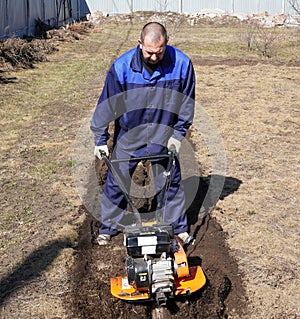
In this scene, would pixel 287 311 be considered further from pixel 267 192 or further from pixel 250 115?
pixel 250 115

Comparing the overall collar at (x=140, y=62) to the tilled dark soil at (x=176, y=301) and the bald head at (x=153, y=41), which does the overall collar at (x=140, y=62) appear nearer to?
the bald head at (x=153, y=41)

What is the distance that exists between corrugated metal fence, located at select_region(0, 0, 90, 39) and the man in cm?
1342

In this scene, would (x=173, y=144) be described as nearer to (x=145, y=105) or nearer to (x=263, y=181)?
(x=145, y=105)

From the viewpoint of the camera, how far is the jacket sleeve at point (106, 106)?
4.28m

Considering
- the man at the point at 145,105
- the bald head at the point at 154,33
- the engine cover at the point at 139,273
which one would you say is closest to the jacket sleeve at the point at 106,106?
the man at the point at 145,105

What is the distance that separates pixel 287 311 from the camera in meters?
3.93

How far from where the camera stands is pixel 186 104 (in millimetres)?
4430

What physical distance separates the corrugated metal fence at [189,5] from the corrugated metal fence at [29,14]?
139 inches

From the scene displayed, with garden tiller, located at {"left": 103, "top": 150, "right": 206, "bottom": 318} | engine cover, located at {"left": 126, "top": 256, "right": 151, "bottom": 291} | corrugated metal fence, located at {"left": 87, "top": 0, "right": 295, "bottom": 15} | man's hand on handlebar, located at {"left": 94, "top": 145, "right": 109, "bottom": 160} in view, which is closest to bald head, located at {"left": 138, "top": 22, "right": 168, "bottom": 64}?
man's hand on handlebar, located at {"left": 94, "top": 145, "right": 109, "bottom": 160}

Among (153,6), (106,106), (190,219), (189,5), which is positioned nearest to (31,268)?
(106,106)

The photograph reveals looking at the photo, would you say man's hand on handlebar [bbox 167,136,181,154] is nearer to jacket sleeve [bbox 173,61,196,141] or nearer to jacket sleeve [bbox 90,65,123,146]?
jacket sleeve [bbox 173,61,196,141]

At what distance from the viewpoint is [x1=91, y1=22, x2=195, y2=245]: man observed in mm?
4219

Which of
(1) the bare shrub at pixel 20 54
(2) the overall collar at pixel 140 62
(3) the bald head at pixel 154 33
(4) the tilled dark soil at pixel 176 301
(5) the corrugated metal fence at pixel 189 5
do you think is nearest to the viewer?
(3) the bald head at pixel 154 33

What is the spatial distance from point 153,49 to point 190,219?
217cm
